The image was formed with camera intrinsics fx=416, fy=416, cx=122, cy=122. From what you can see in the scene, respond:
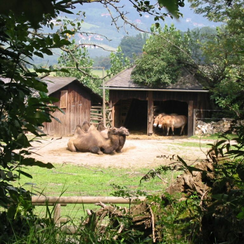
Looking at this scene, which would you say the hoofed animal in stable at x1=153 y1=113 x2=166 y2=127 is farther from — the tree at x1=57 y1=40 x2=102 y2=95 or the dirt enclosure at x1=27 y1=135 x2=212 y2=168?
the dirt enclosure at x1=27 y1=135 x2=212 y2=168

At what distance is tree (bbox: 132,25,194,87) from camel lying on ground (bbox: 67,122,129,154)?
24.1ft

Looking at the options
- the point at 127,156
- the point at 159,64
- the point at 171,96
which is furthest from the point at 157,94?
the point at 127,156

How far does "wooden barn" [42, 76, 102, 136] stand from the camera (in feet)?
85.7

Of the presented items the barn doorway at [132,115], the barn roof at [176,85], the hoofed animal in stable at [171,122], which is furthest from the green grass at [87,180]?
the barn doorway at [132,115]

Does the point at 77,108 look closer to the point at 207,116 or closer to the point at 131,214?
the point at 207,116

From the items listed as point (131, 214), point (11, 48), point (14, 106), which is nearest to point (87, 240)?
point (131, 214)

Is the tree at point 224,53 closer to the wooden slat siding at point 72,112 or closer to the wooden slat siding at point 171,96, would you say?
the wooden slat siding at point 171,96

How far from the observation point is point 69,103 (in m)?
27.3

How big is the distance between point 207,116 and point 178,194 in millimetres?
24589

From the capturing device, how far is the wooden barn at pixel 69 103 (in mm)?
26136

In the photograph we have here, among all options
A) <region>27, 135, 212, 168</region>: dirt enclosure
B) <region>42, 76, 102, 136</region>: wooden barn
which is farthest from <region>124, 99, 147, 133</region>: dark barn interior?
<region>27, 135, 212, 168</region>: dirt enclosure

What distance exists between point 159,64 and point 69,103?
6.41 meters

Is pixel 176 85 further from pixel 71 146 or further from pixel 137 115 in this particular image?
pixel 71 146

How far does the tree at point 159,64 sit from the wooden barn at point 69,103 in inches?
156
